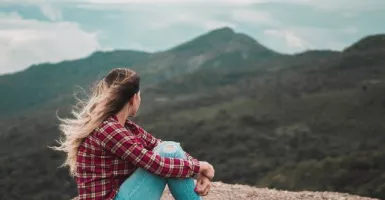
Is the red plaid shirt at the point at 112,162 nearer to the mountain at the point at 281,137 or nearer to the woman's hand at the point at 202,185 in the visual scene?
the woman's hand at the point at 202,185

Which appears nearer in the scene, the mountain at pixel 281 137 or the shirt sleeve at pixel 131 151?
the shirt sleeve at pixel 131 151

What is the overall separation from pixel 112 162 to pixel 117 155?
123 millimetres

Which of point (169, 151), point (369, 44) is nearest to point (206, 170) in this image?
point (169, 151)

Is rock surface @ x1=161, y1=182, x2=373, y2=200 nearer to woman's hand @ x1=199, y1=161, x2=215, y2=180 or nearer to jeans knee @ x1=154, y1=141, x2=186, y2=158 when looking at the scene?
woman's hand @ x1=199, y1=161, x2=215, y2=180

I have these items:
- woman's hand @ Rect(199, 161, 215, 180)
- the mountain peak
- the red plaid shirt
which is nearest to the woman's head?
the red plaid shirt

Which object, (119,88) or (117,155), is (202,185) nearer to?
(117,155)

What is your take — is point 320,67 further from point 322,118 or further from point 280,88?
point 322,118

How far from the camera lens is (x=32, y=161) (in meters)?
80.1

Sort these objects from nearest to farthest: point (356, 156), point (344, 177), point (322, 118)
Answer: point (344, 177) → point (356, 156) → point (322, 118)

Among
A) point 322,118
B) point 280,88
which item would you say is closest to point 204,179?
point 322,118

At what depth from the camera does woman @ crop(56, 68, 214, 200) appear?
4.03 metres

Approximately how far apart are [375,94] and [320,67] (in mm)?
54848

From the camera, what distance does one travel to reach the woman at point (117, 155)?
4027 mm

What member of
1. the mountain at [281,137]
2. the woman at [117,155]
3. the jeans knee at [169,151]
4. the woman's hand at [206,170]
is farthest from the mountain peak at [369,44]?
the woman at [117,155]
